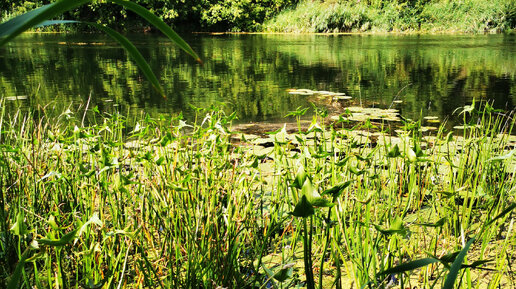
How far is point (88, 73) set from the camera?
577 cm

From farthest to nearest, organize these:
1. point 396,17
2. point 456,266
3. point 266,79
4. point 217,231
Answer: point 396,17 → point 266,79 → point 217,231 → point 456,266

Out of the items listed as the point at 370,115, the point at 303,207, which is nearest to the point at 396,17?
the point at 370,115

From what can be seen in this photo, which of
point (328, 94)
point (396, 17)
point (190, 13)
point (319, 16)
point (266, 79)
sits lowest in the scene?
point (328, 94)

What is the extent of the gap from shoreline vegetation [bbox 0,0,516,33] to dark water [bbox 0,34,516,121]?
19.2 ft

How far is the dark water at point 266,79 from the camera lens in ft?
12.9

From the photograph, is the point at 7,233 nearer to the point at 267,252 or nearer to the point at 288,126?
the point at 267,252

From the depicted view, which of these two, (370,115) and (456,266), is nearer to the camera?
(456,266)

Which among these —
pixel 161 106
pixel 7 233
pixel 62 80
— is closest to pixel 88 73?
pixel 62 80

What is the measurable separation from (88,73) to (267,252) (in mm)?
5105

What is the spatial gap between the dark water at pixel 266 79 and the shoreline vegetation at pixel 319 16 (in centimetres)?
586

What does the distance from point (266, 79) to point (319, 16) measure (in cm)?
1037

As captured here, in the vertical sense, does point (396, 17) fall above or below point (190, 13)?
below

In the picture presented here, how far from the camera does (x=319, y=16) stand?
15023 mm

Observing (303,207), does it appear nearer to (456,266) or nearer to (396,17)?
(456,266)
